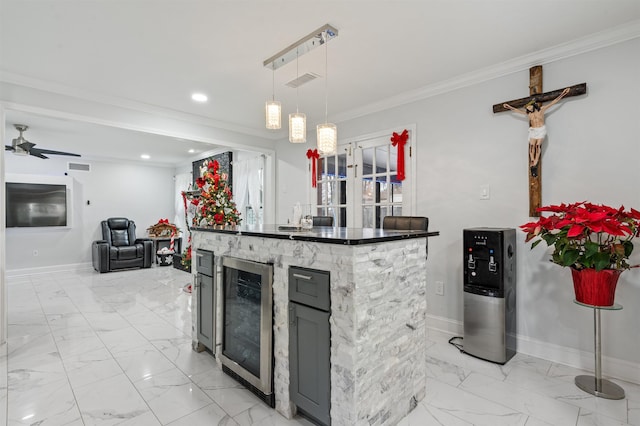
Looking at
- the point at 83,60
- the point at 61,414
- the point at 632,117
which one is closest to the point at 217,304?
the point at 61,414

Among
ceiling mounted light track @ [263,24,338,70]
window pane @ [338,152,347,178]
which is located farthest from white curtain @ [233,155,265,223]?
ceiling mounted light track @ [263,24,338,70]

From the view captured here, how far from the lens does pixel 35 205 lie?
6.27 m

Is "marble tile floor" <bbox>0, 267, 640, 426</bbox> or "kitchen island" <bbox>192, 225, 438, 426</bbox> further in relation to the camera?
"marble tile floor" <bbox>0, 267, 640, 426</bbox>

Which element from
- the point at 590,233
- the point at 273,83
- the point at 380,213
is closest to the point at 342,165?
the point at 380,213

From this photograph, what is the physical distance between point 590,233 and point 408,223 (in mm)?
1265

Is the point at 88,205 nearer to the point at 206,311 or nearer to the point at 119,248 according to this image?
the point at 119,248

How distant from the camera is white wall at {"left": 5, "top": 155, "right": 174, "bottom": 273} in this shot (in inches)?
248

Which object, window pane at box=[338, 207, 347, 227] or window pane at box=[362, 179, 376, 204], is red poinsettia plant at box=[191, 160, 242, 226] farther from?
window pane at box=[362, 179, 376, 204]

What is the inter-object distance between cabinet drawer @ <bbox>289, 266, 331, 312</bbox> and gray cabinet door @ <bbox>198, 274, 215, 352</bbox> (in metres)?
1.00

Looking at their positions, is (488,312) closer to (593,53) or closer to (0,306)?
(593,53)

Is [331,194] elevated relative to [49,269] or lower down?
elevated

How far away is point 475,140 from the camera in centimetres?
306

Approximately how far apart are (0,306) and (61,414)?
1783mm

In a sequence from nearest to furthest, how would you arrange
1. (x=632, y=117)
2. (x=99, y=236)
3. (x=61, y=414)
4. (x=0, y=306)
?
(x=61, y=414)
(x=632, y=117)
(x=0, y=306)
(x=99, y=236)
